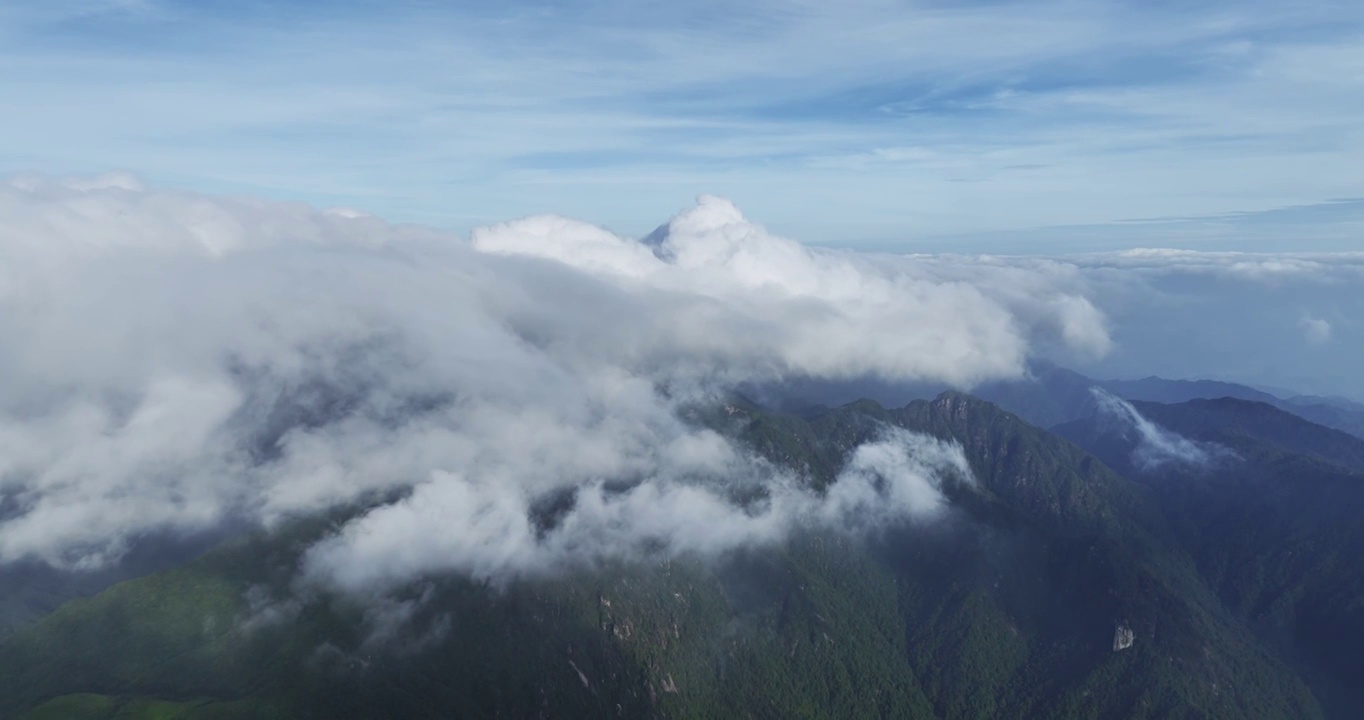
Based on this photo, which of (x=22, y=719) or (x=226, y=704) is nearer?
(x=22, y=719)

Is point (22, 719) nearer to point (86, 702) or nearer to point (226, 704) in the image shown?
point (86, 702)

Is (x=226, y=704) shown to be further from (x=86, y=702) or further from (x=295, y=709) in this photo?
(x=86, y=702)

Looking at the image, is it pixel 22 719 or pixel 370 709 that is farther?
pixel 370 709

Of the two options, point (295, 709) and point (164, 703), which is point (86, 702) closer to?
point (164, 703)

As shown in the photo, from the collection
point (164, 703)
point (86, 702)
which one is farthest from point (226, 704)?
point (86, 702)

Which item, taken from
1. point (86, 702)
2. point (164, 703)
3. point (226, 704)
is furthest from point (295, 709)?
point (86, 702)

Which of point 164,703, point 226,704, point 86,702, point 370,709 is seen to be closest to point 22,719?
point 86,702
